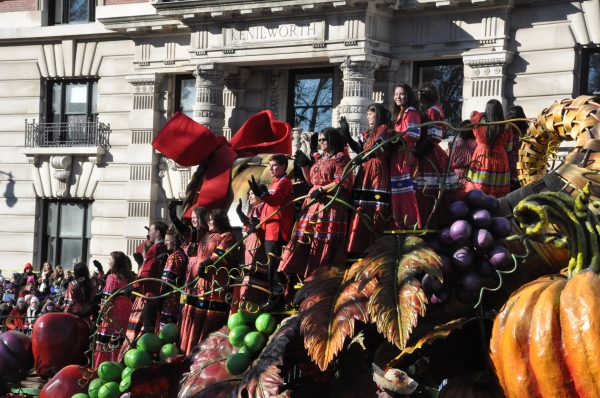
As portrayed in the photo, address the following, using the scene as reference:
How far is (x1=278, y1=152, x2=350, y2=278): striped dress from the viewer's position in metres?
6.36

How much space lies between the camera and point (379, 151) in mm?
6547

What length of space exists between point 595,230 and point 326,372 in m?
1.67

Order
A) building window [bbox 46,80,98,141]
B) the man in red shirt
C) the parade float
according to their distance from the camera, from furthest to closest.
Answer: building window [bbox 46,80,98,141] < the man in red shirt < the parade float

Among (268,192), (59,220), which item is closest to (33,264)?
(59,220)

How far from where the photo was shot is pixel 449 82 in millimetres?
20391

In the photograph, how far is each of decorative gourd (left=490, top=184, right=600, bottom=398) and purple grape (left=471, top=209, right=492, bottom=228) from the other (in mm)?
485

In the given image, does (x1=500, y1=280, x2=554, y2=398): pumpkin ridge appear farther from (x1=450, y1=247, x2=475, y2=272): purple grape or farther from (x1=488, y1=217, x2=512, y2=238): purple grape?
(x1=488, y1=217, x2=512, y2=238): purple grape

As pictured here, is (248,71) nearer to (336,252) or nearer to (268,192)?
(268,192)

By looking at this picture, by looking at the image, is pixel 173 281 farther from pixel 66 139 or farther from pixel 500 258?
pixel 66 139

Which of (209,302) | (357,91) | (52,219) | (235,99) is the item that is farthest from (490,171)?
(52,219)

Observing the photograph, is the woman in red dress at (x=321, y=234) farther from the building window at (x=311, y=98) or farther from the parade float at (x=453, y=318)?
the building window at (x=311, y=98)

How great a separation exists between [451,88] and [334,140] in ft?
44.6

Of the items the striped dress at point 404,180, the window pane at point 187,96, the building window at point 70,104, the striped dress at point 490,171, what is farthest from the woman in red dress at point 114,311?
the building window at point 70,104

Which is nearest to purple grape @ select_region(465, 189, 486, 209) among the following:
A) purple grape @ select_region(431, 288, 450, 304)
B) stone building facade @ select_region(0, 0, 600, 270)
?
purple grape @ select_region(431, 288, 450, 304)
